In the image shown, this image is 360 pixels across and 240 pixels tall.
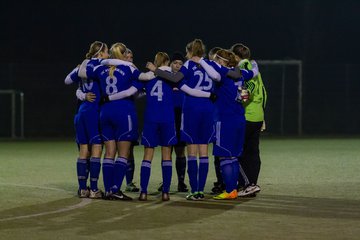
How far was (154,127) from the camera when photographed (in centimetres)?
1027

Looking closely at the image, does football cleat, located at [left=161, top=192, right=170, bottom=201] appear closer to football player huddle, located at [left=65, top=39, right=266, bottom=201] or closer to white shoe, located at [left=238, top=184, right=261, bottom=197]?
football player huddle, located at [left=65, top=39, right=266, bottom=201]

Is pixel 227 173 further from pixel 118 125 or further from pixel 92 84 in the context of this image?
pixel 92 84

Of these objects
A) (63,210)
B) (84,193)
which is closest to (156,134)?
(84,193)

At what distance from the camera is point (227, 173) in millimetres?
10375

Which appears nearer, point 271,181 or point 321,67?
point 271,181

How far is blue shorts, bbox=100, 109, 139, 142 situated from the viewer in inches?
404

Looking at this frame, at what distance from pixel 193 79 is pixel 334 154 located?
830 cm

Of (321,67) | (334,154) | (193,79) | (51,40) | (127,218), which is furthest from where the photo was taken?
(51,40)

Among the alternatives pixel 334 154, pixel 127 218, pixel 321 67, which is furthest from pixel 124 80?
pixel 321 67

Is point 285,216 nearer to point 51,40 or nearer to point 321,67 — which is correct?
point 321,67

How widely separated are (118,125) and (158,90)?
628 millimetres

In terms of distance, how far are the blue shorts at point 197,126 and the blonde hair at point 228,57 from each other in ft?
2.01

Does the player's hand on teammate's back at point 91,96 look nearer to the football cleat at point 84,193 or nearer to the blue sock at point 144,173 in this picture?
the blue sock at point 144,173

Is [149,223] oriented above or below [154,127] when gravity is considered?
below
